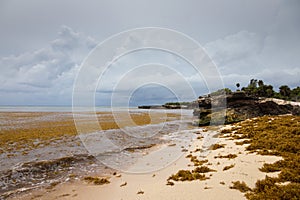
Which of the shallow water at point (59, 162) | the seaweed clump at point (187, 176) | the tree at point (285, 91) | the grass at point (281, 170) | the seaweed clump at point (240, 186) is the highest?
the tree at point (285, 91)

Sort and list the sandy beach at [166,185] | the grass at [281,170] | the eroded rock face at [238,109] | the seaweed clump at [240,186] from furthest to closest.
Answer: the eroded rock face at [238,109] < the sandy beach at [166,185] < the seaweed clump at [240,186] < the grass at [281,170]

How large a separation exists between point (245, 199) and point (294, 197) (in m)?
1.41

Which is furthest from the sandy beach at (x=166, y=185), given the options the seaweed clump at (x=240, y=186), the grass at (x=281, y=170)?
the grass at (x=281, y=170)

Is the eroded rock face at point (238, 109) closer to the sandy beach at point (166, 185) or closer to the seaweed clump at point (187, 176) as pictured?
the sandy beach at point (166, 185)

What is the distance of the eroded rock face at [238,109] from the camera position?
3312 centimetres

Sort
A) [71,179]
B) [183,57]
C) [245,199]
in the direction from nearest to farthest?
1. [245,199]
2. [71,179]
3. [183,57]

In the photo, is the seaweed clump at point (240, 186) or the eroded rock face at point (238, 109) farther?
the eroded rock face at point (238, 109)

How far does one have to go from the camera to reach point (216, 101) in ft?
124

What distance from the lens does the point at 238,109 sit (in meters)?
34.3

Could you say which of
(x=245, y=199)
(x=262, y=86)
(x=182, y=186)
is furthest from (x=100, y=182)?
(x=262, y=86)

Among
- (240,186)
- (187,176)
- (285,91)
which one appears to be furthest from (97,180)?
(285,91)

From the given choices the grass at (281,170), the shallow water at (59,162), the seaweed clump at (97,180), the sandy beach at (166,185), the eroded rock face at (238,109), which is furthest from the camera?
the eroded rock face at (238,109)

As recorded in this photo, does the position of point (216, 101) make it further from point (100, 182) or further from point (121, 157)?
point (100, 182)

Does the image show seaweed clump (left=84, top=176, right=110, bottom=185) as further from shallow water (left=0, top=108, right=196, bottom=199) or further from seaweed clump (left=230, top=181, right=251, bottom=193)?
seaweed clump (left=230, top=181, right=251, bottom=193)
